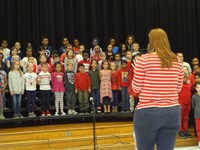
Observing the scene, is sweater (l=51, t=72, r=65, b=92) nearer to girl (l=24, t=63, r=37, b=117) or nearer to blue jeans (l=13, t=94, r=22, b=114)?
girl (l=24, t=63, r=37, b=117)

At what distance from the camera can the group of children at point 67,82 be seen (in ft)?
24.2

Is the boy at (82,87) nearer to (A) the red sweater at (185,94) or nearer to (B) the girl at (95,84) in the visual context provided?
(B) the girl at (95,84)

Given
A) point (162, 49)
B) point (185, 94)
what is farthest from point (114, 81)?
point (162, 49)

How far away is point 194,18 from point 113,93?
5065 millimetres

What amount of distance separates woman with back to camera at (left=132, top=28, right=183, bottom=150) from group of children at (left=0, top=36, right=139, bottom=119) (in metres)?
4.71

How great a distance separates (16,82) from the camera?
7.26 m

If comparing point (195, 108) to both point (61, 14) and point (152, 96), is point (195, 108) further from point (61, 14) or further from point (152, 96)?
point (61, 14)

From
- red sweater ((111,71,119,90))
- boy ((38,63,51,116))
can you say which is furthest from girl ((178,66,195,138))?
boy ((38,63,51,116))

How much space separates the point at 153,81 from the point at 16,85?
5279 mm

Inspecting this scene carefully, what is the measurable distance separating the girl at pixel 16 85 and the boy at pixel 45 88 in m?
0.43

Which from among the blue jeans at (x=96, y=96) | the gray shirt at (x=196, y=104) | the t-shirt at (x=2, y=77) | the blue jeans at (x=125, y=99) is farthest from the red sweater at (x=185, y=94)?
the t-shirt at (x=2, y=77)

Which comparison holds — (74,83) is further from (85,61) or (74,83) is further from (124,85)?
(124,85)

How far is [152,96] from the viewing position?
245 cm

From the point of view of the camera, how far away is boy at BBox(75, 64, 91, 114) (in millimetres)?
7680
